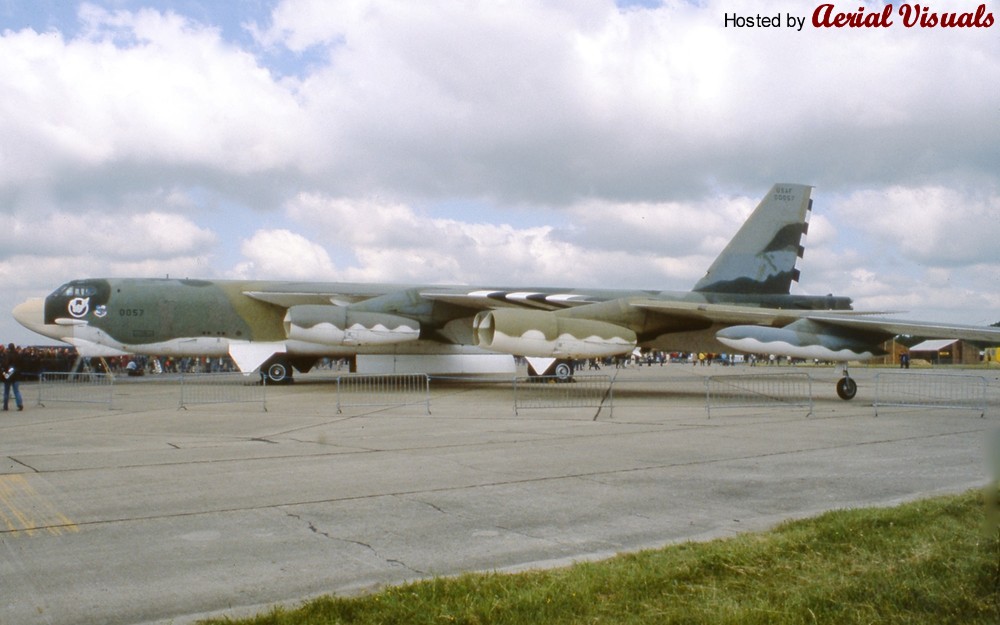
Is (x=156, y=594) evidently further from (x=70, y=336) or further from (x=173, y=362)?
(x=173, y=362)

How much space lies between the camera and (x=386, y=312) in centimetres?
2095

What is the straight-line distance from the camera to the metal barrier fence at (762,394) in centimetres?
1528

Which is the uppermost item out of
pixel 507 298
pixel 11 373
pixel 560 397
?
pixel 507 298

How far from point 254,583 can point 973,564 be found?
365 centimetres

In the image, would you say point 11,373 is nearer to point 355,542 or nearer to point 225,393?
point 225,393

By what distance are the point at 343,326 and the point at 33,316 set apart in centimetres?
888

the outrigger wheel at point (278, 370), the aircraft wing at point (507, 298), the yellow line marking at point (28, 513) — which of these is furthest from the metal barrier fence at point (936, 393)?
the outrigger wheel at point (278, 370)

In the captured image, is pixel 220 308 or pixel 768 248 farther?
pixel 220 308

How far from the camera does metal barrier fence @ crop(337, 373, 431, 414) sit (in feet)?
52.6

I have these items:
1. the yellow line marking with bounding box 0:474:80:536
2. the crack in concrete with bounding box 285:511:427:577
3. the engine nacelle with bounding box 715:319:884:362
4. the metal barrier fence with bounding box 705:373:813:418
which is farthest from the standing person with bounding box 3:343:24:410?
the engine nacelle with bounding box 715:319:884:362

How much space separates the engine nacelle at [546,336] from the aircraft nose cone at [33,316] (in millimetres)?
12245

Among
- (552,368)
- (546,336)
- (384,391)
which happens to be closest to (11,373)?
(384,391)

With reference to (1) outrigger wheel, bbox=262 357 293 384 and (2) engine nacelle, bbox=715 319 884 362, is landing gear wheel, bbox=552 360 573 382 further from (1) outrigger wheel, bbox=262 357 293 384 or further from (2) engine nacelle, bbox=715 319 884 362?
(1) outrigger wheel, bbox=262 357 293 384

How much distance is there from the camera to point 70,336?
832 inches
